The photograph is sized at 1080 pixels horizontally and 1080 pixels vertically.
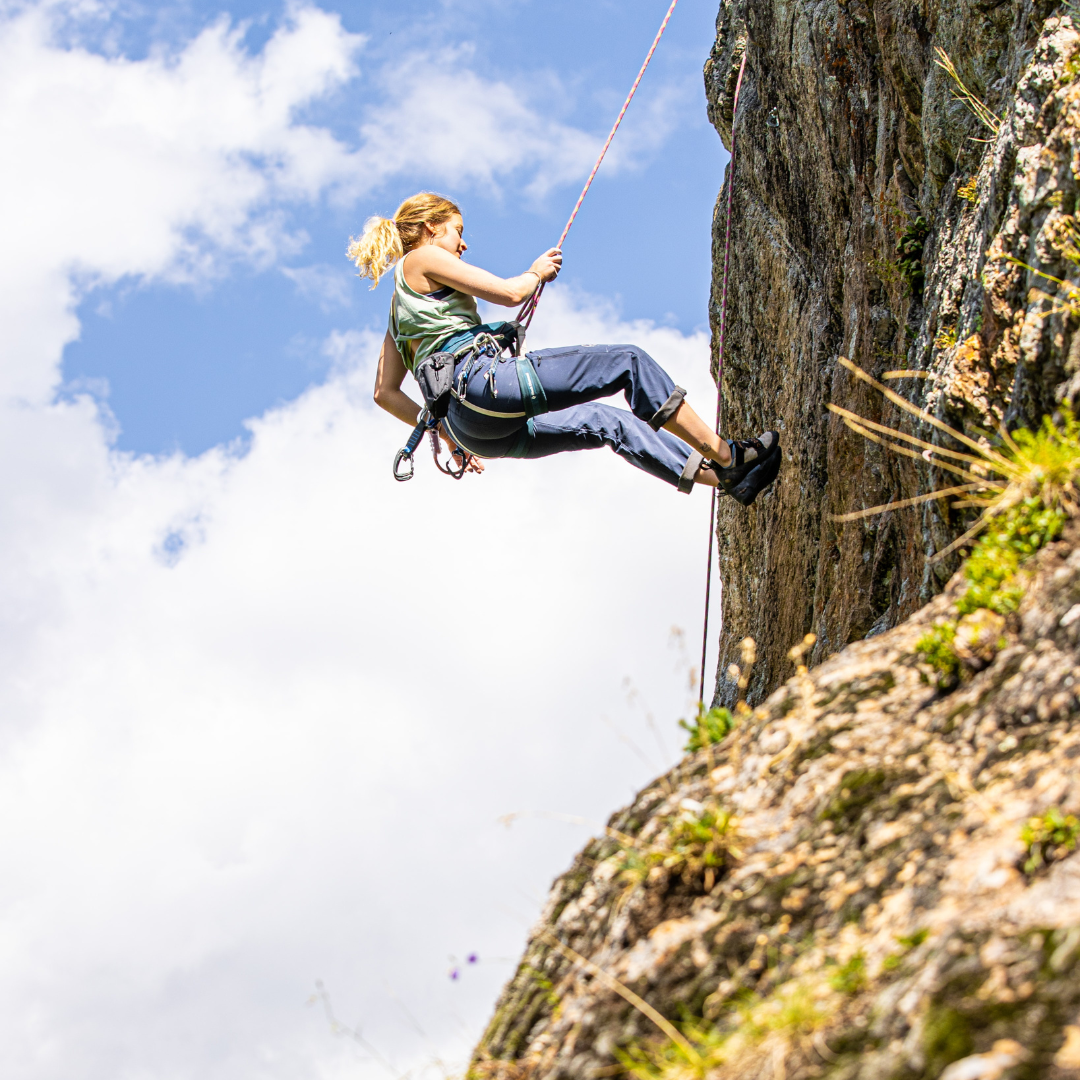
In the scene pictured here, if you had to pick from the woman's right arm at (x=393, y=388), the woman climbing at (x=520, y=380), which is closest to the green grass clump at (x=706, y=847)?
the woman climbing at (x=520, y=380)

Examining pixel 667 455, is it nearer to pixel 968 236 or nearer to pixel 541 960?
pixel 968 236

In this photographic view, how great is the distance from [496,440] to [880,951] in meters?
4.85

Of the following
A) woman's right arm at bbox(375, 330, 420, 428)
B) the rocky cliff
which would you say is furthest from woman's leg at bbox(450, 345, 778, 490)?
the rocky cliff

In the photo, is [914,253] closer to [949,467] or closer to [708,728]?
[949,467]

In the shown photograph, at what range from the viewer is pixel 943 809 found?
3.53m

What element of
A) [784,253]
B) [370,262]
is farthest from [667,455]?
[784,253]

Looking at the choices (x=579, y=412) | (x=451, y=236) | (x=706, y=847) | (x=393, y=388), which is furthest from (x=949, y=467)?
(x=393, y=388)

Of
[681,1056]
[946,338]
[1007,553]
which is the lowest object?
A: [681,1056]

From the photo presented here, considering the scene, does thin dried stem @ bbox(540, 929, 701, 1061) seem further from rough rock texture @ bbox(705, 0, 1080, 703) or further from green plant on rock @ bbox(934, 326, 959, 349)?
green plant on rock @ bbox(934, 326, 959, 349)

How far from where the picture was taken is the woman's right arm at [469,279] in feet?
22.8

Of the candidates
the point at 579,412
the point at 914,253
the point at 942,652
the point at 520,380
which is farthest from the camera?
the point at 914,253

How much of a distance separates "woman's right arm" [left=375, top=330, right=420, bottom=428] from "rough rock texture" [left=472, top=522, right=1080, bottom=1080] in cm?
421

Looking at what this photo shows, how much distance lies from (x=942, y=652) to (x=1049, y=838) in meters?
1.32

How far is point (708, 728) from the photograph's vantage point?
4.84 metres
